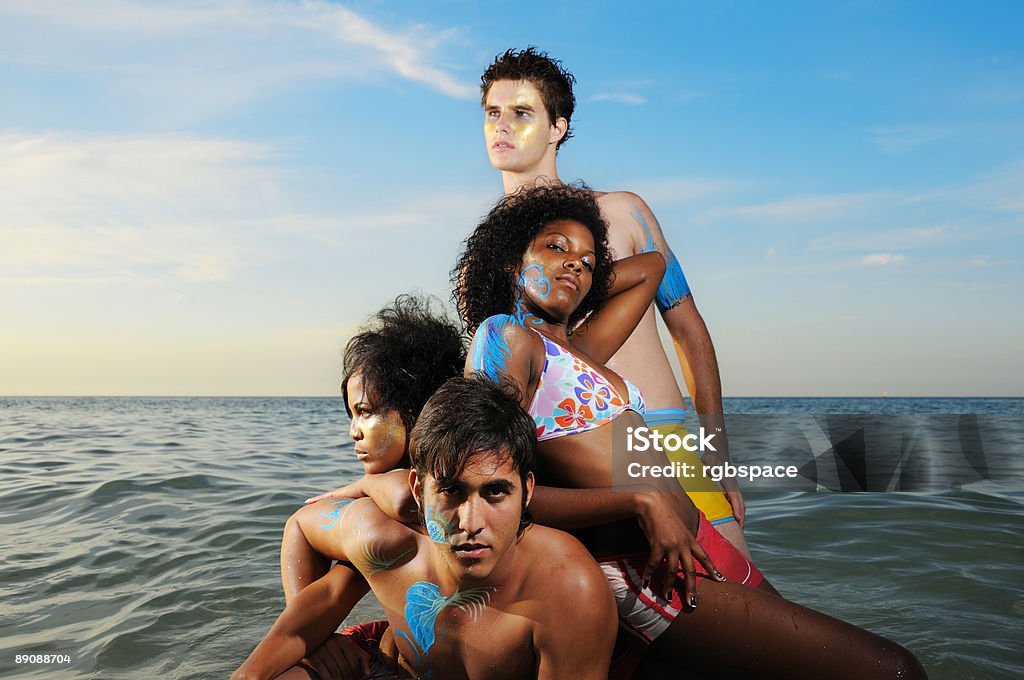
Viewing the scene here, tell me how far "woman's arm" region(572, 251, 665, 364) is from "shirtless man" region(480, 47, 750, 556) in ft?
1.53

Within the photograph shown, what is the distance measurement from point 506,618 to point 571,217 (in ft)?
4.58

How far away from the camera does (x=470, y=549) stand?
91.2 inches

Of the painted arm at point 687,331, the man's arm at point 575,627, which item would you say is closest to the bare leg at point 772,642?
the man's arm at point 575,627

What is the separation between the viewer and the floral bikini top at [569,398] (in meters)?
2.57

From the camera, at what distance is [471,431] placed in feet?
7.58

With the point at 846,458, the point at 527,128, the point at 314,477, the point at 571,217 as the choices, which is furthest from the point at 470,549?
the point at 314,477

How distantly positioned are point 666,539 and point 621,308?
1.07m

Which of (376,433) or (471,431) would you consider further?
(376,433)

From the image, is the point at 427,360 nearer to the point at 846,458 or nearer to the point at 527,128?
the point at 527,128

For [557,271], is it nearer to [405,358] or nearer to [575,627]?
[405,358]

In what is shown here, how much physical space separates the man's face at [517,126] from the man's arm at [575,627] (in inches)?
94.5

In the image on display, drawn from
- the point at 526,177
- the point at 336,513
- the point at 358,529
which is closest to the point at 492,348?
the point at 358,529

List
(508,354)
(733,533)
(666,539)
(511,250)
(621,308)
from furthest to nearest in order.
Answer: (733,533) → (621,308) → (511,250) → (508,354) → (666,539)

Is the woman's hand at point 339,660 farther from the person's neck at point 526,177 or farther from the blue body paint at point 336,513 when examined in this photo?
the person's neck at point 526,177
